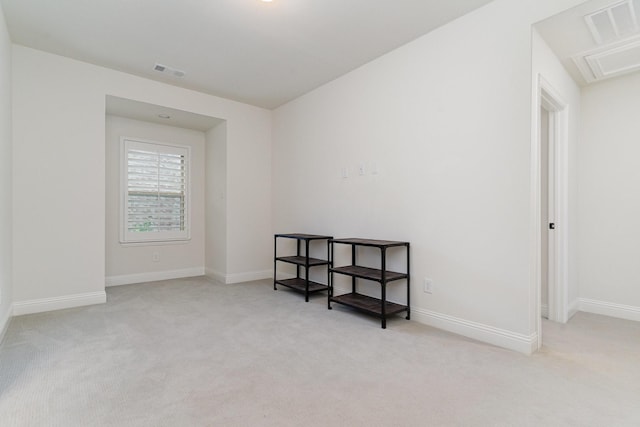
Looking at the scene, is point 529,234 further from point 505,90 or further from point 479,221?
point 505,90

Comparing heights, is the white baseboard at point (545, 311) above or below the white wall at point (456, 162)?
below

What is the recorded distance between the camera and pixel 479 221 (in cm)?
250

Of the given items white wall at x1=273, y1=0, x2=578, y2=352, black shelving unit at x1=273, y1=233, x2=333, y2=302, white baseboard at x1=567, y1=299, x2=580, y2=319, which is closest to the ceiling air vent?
white wall at x1=273, y1=0, x2=578, y2=352

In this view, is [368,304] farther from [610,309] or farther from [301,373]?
[610,309]

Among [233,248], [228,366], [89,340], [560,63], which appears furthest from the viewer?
[233,248]

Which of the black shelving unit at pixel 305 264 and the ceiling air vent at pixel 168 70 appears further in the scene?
the black shelving unit at pixel 305 264

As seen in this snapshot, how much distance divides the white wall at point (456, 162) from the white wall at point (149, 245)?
2.58m

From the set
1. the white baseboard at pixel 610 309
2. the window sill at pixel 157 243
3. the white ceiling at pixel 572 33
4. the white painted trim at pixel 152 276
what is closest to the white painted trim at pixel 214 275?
the white painted trim at pixel 152 276

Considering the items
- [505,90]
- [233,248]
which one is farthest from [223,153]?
[505,90]

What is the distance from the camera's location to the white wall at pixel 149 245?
14.3 ft

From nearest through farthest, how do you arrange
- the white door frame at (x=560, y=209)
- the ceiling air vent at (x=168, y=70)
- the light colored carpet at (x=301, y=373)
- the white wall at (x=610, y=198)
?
the light colored carpet at (x=301, y=373) → the white door frame at (x=560, y=209) → the white wall at (x=610, y=198) → the ceiling air vent at (x=168, y=70)

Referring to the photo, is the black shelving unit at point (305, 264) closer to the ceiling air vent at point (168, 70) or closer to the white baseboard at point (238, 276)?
the white baseboard at point (238, 276)

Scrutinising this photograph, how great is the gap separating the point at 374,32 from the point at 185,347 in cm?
302

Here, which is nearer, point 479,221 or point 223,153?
point 479,221
